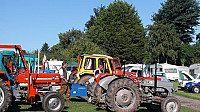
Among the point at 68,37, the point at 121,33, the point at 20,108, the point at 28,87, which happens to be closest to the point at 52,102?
the point at 28,87

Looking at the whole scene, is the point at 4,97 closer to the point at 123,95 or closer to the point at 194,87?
the point at 123,95

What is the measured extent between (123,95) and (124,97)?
0.09 metres

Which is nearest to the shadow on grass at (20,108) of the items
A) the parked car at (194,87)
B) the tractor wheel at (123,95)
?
the tractor wheel at (123,95)

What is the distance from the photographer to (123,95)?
30.9ft

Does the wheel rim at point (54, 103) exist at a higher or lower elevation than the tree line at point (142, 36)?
lower

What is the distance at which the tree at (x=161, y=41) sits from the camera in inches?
1957

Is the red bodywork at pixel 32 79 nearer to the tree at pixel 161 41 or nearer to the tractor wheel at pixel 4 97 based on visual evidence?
the tractor wheel at pixel 4 97

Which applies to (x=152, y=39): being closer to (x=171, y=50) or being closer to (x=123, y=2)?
(x=171, y=50)

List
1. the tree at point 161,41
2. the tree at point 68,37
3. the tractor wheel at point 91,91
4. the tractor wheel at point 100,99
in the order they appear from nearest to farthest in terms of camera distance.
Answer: the tractor wheel at point 100,99
the tractor wheel at point 91,91
the tree at point 161,41
the tree at point 68,37

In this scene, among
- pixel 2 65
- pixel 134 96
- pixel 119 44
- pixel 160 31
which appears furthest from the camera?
pixel 160 31

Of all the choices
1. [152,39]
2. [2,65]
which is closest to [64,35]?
[152,39]

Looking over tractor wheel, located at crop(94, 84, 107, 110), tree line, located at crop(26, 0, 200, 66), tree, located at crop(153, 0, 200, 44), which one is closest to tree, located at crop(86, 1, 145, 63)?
tree line, located at crop(26, 0, 200, 66)

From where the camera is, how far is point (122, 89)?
9.48m

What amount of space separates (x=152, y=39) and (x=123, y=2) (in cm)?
878
